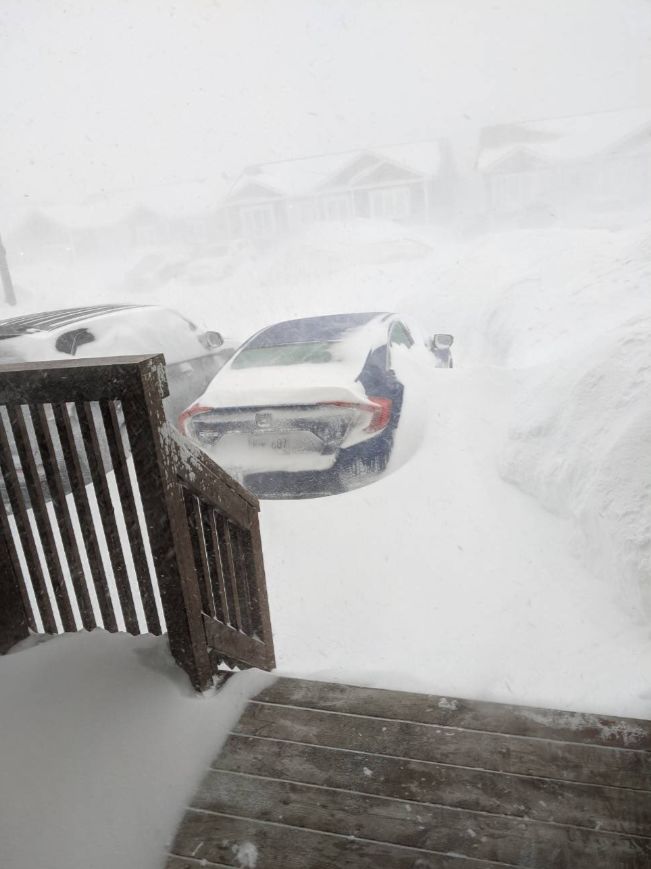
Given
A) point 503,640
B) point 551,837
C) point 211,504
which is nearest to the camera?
point 551,837

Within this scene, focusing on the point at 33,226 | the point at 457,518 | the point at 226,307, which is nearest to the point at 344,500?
the point at 457,518

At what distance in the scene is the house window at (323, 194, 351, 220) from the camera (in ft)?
121

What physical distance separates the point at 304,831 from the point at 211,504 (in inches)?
44.0

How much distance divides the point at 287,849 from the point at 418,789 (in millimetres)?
465

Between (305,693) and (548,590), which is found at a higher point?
(305,693)

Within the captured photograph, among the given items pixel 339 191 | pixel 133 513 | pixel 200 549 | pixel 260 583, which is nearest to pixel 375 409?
pixel 260 583

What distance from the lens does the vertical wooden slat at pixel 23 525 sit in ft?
7.09

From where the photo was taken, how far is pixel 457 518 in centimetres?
443

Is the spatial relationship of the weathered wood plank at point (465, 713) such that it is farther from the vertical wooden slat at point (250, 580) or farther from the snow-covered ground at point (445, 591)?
the vertical wooden slat at point (250, 580)

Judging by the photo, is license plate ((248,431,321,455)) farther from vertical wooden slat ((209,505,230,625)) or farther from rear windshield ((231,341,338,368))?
vertical wooden slat ((209,505,230,625))

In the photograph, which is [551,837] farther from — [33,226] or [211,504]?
[33,226]

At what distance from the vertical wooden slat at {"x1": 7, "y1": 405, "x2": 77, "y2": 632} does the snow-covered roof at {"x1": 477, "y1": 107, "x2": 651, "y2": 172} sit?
40377 millimetres

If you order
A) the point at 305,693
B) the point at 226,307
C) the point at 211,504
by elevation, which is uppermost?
the point at 211,504

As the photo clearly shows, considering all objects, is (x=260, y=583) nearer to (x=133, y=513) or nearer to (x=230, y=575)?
(x=230, y=575)
